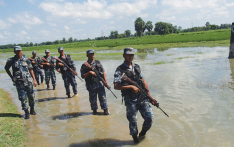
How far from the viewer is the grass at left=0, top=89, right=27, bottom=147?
14.6 feet

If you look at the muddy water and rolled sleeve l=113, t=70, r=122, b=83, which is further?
the muddy water

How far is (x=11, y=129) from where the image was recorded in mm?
5129

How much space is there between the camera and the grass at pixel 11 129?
4.46 m

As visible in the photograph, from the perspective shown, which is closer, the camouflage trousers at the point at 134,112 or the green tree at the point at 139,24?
the camouflage trousers at the point at 134,112

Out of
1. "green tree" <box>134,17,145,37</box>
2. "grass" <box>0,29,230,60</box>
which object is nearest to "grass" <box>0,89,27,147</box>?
"grass" <box>0,29,230,60</box>

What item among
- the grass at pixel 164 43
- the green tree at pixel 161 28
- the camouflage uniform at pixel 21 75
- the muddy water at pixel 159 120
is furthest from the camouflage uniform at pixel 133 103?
the green tree at pixel 161 28

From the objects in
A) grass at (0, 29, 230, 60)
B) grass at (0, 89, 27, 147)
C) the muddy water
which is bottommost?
the muddy water

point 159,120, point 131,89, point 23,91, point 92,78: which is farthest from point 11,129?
point 159,120

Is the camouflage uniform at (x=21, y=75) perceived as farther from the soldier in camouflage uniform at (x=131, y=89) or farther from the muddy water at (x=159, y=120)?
the soldier in camouflage uniform at (x=131, y=89)

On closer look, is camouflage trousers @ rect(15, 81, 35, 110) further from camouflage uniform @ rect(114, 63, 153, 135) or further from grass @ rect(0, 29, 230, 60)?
grass @ rect(0, 29, 230, 60)

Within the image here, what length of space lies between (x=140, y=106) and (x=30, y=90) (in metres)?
3.76

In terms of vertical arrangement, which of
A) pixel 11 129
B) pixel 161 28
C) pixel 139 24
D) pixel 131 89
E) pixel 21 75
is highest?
pixel 139 24

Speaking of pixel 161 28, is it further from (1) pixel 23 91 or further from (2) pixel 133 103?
(2) pixel 133 103

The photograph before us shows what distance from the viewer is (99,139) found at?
4633mm
